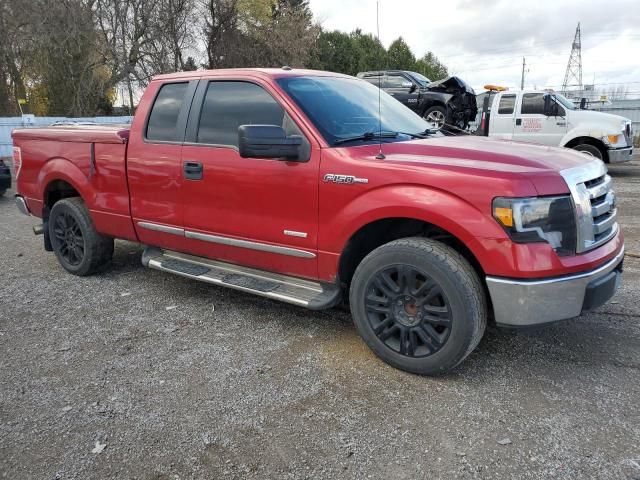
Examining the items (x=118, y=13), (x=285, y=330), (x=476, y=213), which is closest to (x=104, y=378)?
(x=285, y=330)

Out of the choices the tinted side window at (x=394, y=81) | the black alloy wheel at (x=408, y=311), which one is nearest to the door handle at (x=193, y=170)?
the black alloy wheel at (x=408, y=311)

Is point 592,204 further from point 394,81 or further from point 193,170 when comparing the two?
point 394,81

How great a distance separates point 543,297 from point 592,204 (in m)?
0.70

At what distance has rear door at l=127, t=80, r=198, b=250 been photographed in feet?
14.1

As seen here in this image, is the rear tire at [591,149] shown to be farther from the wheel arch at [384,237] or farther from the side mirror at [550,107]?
the wheel arch at [384,237]

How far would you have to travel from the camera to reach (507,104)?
40.4 feet

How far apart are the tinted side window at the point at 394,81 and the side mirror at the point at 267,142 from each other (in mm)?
12058

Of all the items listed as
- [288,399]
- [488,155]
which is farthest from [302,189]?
[288,399]

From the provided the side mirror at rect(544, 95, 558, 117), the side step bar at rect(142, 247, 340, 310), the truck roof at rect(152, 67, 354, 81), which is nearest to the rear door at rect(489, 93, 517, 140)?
the side mirror at rect(544, 95, 558, 117)

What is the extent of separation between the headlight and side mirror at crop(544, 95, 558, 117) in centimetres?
991

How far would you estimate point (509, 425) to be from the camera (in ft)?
8.98

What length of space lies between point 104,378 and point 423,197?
2.24m

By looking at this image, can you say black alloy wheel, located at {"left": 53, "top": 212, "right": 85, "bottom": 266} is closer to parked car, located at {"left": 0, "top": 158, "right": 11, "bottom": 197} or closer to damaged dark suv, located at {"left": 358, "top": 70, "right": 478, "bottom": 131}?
parked car, located at {"left": 0, "top": 158, "right": 11, "bottom": 197}

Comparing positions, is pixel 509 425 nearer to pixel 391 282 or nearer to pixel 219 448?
pixel 391 282
